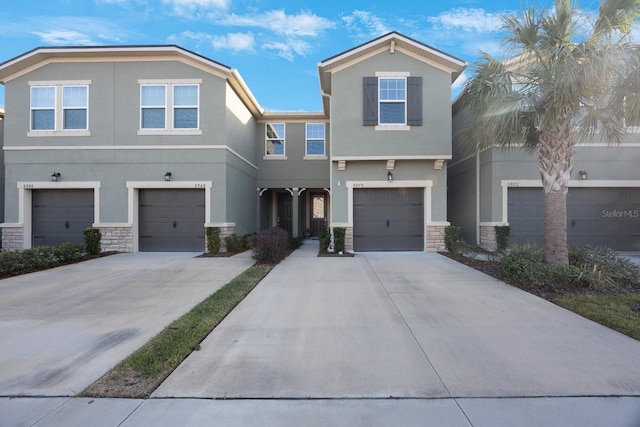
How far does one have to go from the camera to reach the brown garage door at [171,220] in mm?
11891

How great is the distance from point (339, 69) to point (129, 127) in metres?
7.65

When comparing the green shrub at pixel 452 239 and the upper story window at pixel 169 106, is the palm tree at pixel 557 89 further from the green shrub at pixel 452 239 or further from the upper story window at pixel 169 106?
the upper story window at pixel 169 106

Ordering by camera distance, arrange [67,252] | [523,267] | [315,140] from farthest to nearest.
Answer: [315,140]
[67,252]
[523,267]

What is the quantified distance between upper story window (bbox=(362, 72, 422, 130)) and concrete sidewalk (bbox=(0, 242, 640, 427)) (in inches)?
283

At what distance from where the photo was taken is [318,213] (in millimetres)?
19594

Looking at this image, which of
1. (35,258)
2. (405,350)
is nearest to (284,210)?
(35,258)

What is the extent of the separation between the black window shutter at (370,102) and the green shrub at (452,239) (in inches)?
172

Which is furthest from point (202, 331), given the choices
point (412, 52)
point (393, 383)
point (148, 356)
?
point (412, 52)

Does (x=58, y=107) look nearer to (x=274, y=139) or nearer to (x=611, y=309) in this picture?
(x=274, y=139)

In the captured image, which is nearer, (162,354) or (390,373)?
(390,373)

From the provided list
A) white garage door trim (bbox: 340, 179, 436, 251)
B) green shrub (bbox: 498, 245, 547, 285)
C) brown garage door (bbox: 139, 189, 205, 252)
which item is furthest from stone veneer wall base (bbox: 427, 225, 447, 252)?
brown garage door (bbox: 139, 189, 205, 252)

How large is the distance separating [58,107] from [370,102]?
11.0 meters

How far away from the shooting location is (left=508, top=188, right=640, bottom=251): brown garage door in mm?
11336

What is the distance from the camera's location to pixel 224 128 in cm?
1158
